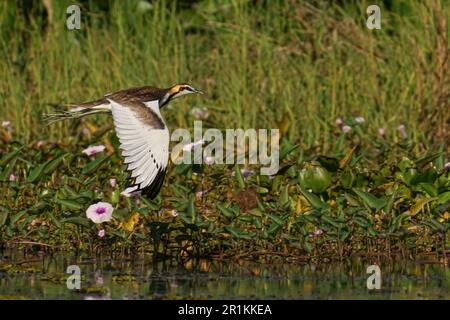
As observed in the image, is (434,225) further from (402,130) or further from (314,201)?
(402,130)

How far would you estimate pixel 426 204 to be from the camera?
7367mm

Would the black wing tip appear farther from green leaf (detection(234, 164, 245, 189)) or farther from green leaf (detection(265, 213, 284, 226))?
green leaf (detection(234, 164, 245, 189))

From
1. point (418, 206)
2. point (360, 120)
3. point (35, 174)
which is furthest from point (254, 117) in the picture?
point (418, 206)

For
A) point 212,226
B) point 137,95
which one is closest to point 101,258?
point 212,226

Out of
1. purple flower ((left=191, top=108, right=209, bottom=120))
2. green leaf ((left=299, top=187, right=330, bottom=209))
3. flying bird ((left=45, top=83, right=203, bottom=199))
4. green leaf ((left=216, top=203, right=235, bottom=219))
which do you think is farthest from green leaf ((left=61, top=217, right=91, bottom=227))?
purple flower ((left=191, top=108, right=209, bottom=120))

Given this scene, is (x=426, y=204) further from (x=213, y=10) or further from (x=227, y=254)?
(x=213, y=10)

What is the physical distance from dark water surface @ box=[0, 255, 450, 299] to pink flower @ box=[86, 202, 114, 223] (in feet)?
0.79

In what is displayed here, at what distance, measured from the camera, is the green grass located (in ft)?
22.7

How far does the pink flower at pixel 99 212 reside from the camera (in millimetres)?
6840

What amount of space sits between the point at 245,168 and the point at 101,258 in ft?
6.64

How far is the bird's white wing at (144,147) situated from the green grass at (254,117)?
198 millimetres

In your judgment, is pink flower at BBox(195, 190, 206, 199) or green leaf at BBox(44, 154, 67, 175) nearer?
pink flower at BBox(195, 190, 206, 199)

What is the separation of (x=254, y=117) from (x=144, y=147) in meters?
3.01

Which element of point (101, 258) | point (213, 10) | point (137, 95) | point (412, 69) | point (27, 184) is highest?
point (213, 10)
